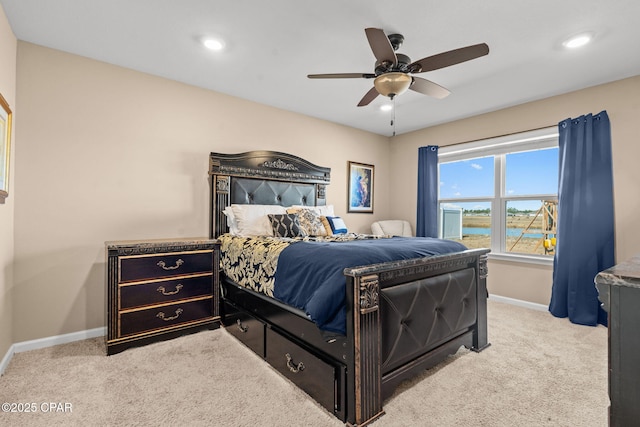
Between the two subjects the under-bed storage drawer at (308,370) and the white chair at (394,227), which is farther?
the white chair at (394,227)

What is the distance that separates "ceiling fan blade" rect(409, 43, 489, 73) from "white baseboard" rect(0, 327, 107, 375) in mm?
3499

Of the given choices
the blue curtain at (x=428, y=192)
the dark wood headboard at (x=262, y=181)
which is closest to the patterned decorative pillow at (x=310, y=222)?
the dark wood headboard at (x=262, y=181)

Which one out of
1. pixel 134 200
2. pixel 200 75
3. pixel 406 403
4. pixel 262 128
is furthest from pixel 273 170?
pixel 406 403

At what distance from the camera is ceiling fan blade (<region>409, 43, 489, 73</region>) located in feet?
6.32

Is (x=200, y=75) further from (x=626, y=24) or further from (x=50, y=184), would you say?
(x=626, y=24)

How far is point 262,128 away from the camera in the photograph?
384 centimetres

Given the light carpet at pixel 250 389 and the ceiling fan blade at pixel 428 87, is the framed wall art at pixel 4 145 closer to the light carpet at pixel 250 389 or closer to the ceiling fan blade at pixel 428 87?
the light carpet at pixel 250 389

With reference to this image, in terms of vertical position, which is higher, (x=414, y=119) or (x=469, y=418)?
(x=414, y=119)

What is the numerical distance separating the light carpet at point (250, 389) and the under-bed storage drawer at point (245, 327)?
75 mm

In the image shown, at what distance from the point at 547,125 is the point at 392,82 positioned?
8.27ft

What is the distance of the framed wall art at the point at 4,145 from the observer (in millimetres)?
2035

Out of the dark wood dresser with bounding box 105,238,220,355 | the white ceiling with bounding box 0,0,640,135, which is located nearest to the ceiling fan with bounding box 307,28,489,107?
the white ceiling with bounding box 0,0,640,135

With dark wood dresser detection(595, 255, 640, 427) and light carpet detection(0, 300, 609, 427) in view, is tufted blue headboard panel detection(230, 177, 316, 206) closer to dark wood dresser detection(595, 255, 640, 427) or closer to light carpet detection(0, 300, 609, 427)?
light carpet detection(0, 300, 609, 427)

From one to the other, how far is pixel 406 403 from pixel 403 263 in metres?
0.81
